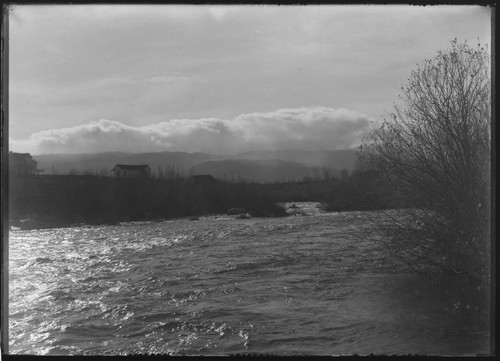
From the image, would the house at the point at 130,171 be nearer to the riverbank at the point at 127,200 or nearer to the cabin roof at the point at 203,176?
the riverbank at the point at 127,200

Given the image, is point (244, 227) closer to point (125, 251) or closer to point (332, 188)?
point (332, 188)

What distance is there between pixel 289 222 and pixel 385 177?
161 cm

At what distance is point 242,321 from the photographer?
5418 mm

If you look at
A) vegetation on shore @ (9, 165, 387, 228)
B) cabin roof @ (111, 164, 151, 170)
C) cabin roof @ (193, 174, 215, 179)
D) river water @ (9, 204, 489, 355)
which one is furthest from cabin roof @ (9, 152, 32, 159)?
cabin roof @ (193, 174, 215, 179)

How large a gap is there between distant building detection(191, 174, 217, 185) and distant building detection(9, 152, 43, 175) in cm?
160

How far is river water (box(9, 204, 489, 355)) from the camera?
4.39 meters

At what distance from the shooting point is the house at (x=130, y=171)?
5047 millimetres

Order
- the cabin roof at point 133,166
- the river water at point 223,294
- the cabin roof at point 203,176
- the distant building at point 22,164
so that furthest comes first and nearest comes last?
the cabin roof at point 133,166
the cabin roof at point 203,176
the river water at point 223,294
the distant building at point 22,164

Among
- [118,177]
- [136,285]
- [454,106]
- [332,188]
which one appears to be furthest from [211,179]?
[454,106]

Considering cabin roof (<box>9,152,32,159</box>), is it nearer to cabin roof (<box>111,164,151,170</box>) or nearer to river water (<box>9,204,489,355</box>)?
river water (<box>9,204,489,355</box>)

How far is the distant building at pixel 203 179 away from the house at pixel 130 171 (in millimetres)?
611

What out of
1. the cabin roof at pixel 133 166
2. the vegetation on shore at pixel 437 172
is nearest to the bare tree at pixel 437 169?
the vegetation on shore at pixel 437 172

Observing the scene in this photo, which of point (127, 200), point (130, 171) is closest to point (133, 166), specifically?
point (130, 171)

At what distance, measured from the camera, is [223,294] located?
20.9 feet
